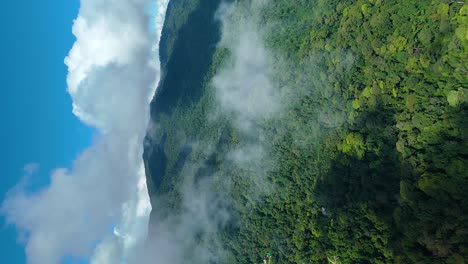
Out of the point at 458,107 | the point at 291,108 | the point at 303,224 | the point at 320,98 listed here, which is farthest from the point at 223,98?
the point at 458,107

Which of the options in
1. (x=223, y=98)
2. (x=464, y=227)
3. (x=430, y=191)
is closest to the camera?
(x=464, y=227)

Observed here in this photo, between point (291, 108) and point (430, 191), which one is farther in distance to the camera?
point (291, 108)

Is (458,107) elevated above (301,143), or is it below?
below

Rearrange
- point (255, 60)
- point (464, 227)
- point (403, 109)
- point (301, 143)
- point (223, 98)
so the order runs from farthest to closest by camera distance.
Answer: point (223, 98)
point (255, 60)
point (301, 143)
point (403, 109)
point (464, 227)

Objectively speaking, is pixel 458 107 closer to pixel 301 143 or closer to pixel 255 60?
pixel 301 143

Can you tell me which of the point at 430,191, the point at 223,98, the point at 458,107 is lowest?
the point at 430,191

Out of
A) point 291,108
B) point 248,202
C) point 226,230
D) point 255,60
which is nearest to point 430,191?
point 291,108
